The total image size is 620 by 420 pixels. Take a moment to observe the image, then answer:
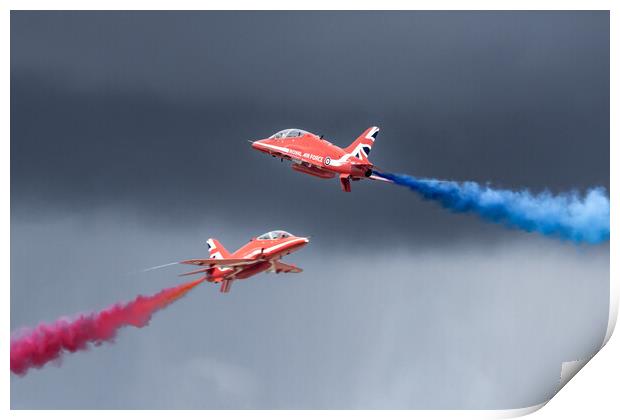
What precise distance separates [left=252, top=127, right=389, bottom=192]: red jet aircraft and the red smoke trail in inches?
154

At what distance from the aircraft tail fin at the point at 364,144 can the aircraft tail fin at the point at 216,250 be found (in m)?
4.12

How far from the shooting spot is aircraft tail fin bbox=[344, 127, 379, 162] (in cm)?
4319

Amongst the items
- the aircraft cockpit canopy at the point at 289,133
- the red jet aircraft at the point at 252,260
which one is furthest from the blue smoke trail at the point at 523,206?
the red jet aircraft at the point at 252,260

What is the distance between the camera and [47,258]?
A: 4209 centimetres

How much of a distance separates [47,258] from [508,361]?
11.5 metres

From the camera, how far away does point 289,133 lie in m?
43.9

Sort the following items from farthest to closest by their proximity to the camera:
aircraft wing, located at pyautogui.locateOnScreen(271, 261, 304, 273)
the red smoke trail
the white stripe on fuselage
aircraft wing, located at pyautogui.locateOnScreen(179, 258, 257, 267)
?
aircraft wing, located at pyautogui.locateOnScreen(271, 261, 304, 273) < the red smoke trail < aircraft wing, located at pyautogui.locateOnScreen(179, 258, 257, 267) < the white stripe on fuselage

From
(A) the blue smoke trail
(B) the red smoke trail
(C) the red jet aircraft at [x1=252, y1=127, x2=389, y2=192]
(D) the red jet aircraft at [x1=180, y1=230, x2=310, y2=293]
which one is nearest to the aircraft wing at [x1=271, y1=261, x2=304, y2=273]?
(D) the red jet aircraft at [x1=180, y1=230, x2=310, y2=293]

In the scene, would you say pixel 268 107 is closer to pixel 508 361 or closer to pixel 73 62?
pixel 73 62

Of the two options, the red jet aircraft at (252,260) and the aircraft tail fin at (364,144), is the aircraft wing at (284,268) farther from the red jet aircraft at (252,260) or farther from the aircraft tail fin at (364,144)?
the aircraft tail fin at (364,144)

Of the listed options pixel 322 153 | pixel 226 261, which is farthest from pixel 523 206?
pixel 226 261

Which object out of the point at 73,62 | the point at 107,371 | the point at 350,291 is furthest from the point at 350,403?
the point at 73,62

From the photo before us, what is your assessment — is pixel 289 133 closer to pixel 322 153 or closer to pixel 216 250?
pixel 322 153

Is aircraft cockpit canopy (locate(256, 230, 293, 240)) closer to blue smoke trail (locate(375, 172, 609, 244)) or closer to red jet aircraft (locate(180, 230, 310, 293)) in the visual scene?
red jet aircraft (locate(180, 230, 310, 293))
